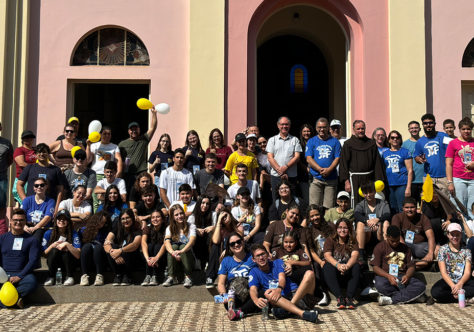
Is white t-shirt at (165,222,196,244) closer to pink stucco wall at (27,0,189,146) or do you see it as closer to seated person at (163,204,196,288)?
seated person at (163,204,196,288)

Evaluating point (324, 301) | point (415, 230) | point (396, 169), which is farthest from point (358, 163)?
point (324, 301)

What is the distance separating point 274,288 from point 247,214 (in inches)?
72.5

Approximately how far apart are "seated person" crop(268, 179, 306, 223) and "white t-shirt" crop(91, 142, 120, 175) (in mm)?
2866

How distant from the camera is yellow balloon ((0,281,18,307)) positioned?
7.10m

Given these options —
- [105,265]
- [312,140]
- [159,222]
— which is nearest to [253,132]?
[312,140]

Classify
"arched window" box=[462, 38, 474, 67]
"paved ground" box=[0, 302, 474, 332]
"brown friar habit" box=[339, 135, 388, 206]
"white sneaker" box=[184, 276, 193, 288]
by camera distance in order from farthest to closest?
"arched window" box=[462, 38, 474, 67] → "brown friar habit" box=[339, 135, 388, 206] → "white sneaker" box=[184, 276, 193, 288] → "paved ground" box=[0, 302, 474, 332]

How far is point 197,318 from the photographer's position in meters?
6.77

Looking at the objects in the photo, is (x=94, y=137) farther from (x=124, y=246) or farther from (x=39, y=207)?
(x=124, y=246)

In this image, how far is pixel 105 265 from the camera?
314 inches

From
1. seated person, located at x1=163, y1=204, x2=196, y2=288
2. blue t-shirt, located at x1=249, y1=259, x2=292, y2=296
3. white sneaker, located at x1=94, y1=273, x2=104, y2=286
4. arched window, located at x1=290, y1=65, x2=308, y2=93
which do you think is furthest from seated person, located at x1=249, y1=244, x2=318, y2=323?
arched window, located at x1=290, y1=65, x2=308, y2=93

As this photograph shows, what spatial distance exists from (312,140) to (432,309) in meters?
3.37

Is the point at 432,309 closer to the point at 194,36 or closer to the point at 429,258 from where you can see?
the point at 429,258

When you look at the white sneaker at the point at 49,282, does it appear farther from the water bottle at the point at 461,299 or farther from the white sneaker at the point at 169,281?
the water bottle at the point at 461,299

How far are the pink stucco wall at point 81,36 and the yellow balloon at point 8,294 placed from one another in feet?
15.8
